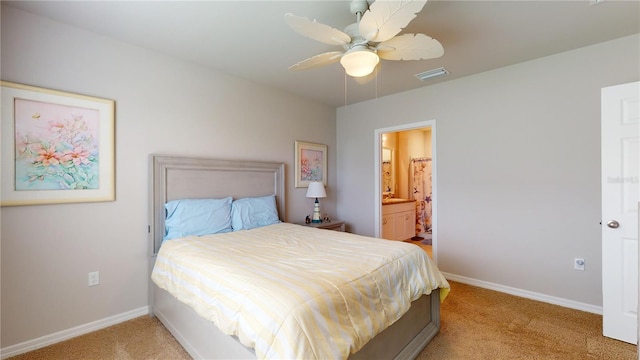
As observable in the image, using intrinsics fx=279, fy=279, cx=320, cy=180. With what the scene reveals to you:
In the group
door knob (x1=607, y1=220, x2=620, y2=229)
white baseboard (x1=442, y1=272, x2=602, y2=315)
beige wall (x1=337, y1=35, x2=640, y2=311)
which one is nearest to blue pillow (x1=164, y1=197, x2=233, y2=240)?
beige wall (x1=337, y1=35, x2=640, y2=311)

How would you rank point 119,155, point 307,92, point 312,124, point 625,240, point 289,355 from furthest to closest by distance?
point 312,124
point 307,92
point 119,155
point 625,240
point 289,355

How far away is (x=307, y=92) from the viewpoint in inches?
152

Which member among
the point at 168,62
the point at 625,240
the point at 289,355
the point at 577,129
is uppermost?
the point at 168,62

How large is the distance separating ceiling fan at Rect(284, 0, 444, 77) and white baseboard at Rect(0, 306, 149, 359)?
2642 mm

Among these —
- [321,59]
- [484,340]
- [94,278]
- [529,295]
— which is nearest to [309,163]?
[321,59]

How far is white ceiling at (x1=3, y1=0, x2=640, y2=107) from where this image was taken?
2.00 metres

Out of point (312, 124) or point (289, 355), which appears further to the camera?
point (312, 124)

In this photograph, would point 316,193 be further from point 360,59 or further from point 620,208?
point 620,208

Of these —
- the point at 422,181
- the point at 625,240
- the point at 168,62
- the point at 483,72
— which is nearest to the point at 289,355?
the point at 625,240

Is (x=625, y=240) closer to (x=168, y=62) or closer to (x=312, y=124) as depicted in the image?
(x=312, y=124)

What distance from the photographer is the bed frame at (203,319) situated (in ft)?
5.44

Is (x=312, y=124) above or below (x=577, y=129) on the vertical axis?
above

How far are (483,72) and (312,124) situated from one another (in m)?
2.28

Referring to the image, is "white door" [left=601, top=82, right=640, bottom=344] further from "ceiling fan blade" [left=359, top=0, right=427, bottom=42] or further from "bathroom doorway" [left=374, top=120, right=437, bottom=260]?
"bathroom doorway" [left=374, top=120, right=437, bottom=260]
